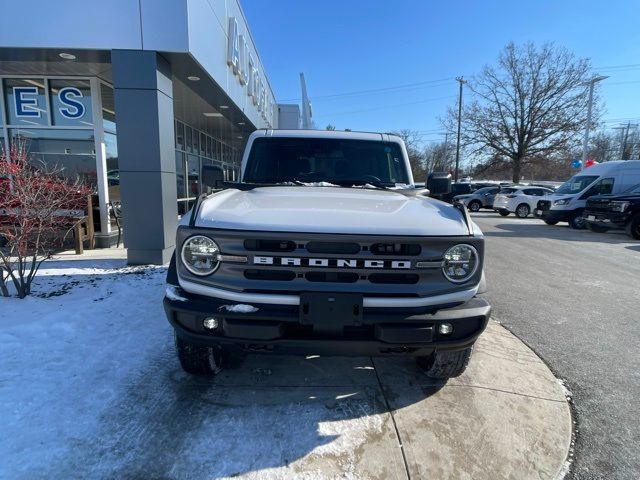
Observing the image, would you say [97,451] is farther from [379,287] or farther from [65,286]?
[65,286]

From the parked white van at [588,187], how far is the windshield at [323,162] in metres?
13.5

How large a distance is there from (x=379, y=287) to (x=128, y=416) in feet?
6.20

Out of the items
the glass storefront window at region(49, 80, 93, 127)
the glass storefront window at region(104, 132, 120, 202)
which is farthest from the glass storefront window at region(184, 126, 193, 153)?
the glass storefront window at region(49, 80, 93, 127)

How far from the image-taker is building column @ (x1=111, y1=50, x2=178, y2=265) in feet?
20.4

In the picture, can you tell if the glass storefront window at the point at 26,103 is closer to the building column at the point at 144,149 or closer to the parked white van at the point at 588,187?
the building column at the point at 144,149

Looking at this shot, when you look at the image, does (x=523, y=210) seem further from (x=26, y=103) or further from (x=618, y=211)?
(x=26, y=103)

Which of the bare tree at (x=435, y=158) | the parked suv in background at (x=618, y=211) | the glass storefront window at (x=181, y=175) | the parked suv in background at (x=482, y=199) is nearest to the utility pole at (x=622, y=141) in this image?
the bare tree at (x=435, y=158)

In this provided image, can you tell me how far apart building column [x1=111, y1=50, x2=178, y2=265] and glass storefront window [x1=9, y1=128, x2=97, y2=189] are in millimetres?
2510

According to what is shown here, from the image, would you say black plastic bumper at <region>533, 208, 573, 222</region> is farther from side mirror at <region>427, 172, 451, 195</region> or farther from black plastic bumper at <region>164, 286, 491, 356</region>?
black plastic bumper at <region>164, 286, 491, 356</region>

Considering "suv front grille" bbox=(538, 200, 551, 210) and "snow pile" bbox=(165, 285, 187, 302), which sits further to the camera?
"suv front grille" bbox=(538, 200, 551, 210)

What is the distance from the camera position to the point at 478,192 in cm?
2453

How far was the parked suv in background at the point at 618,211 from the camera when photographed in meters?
11.9

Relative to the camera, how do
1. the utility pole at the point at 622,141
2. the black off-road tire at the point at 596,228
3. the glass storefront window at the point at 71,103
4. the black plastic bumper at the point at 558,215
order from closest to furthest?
the glass storefront window at the point at 71,103, the black off-road tire at the point at 596,228, the black plastic bumper at the point at 558,215, the utility pole at the point at 622,141

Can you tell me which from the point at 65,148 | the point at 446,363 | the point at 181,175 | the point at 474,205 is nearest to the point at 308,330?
the point at 446,363
